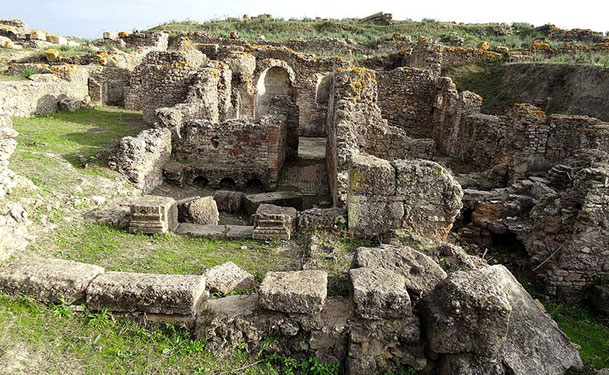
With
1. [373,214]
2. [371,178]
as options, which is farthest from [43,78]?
[373,214]

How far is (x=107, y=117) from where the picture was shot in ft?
47.9

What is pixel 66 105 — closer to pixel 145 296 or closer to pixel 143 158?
pixel 143 158

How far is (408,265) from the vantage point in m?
4.40

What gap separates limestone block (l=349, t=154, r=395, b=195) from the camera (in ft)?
18.8

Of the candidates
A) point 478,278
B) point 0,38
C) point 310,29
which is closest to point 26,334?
point 478,278

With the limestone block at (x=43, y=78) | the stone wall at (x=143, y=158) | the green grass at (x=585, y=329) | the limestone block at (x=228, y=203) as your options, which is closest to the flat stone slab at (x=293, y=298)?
the green grass at (x=585, y=329)

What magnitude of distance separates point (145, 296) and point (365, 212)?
3.28 metres

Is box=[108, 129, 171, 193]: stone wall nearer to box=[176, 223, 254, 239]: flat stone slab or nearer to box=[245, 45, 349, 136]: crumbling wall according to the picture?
box=[176, 223, 254, 239]: flat stone slab

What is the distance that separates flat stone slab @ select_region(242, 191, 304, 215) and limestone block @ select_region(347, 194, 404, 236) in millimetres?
3358

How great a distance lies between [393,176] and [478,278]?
238 centimetres

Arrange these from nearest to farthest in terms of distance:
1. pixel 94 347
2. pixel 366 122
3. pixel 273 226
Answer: pixel 94 347, pixel 273 226, pixel 366 122

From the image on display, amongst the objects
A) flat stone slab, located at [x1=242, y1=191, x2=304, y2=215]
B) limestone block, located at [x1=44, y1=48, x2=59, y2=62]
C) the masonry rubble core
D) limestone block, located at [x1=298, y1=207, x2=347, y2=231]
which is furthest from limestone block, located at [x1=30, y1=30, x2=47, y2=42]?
limestone block, located at [x1=298, y1=207, x2=347, y2=231]

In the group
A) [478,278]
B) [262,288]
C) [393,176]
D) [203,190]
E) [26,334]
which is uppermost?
[393,176]

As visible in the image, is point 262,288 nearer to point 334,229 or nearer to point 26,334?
point 26,334
